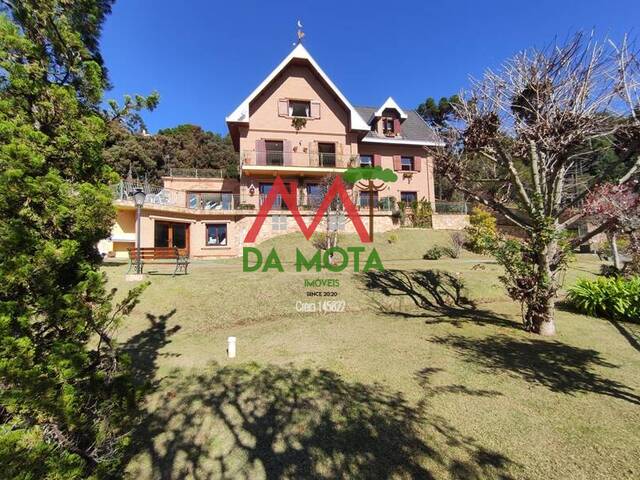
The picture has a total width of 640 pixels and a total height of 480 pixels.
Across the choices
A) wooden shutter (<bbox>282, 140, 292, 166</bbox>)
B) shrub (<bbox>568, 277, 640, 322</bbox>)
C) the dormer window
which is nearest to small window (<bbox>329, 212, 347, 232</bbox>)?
wooden shutter (<bbox>282, 140, 292, 166</bbox>)

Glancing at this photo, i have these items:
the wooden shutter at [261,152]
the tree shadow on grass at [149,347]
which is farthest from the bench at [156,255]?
the wooden shutter at [261,152]

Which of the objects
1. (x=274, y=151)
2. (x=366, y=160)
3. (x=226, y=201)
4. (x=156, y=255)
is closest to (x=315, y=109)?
(x=274, y=151)

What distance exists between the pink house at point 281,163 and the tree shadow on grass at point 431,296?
9.61 m

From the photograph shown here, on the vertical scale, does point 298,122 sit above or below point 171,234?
above

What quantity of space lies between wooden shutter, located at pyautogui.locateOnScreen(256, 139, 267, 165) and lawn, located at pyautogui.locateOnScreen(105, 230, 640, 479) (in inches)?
545

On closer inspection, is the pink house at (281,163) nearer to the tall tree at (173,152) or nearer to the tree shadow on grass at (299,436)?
the tall tree at (173,152)

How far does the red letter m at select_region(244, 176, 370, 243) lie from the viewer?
68.2 feet

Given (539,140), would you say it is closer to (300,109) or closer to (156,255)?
(156,255)

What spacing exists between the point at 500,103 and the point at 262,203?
16729mm

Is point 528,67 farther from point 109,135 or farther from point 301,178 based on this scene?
point 301,178

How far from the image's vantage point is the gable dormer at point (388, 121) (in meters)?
25.8

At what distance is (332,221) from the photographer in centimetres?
2119

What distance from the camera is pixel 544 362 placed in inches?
231

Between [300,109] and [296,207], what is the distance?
7.94m
